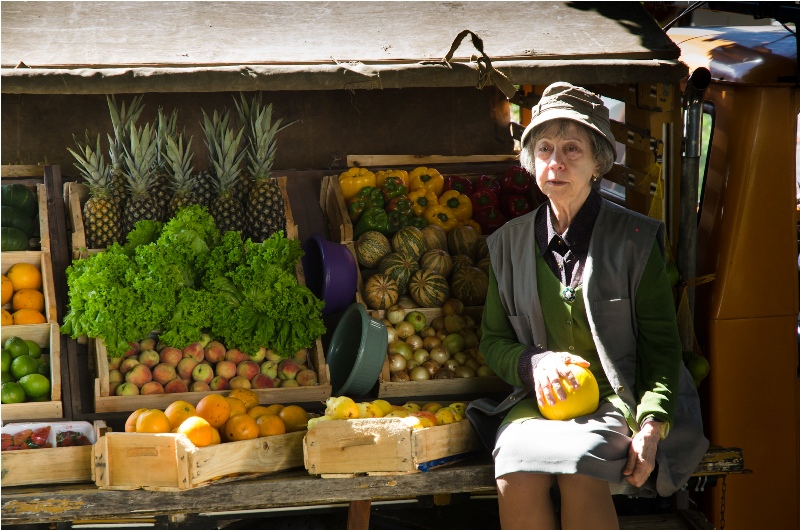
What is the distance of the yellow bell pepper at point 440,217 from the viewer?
5355 millimetres

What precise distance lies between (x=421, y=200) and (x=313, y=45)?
1321 mm

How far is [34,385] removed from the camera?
4.12 m

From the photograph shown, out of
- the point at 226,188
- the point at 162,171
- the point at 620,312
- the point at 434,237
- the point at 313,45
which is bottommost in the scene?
the point at 620,312

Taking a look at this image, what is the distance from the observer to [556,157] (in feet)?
11.7

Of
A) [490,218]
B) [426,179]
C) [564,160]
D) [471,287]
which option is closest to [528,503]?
[564,160]

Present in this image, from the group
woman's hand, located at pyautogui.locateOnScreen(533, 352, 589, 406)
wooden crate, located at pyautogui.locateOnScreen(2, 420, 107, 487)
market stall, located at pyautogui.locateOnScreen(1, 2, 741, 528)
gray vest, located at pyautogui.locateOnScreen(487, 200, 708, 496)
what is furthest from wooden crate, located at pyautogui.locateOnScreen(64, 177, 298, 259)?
woman's hand, located at pyautogui.locateOnScreen(533, 352, 589, 406)

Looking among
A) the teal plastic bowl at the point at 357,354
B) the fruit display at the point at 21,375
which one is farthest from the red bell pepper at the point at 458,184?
the fruit display at the point at 21,375

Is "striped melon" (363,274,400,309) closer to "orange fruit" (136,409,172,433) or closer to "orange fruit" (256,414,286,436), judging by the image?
"orange fruit" (256,414,286,436)

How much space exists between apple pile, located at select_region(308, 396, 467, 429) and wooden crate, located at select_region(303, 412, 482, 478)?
6cm

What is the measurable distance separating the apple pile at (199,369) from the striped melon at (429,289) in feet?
2.44

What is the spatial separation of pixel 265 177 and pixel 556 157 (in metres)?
1.96

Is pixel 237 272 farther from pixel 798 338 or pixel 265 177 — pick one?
pixel 798 338

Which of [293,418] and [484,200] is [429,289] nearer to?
[484,200]

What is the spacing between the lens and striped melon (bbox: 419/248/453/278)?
4.95 metres
